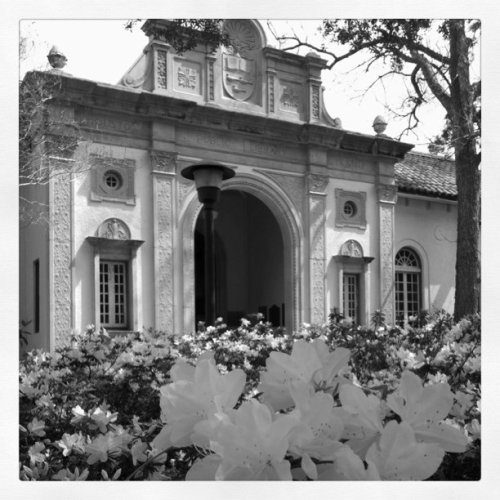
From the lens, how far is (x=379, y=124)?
301 cm

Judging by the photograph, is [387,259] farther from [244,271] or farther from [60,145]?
[60,145]

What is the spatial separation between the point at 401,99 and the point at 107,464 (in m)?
2.05

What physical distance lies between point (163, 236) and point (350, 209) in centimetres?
113

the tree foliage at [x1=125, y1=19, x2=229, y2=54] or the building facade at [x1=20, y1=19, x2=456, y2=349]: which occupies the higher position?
the tree foliage at [x1=125, y1=19, x2=229, y2=54]

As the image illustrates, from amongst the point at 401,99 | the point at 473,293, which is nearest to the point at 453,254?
the point at 473,293

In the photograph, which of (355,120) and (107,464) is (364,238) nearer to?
(355,120)

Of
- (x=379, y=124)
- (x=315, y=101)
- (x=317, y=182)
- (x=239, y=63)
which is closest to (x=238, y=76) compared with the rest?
(x=239, y=63)

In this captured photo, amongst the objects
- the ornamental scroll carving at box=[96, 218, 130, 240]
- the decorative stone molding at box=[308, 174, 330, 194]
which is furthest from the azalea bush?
the decorative stone molding at box=[308, 174, 330, 194]

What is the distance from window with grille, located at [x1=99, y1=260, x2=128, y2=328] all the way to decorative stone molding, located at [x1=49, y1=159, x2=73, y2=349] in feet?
0.64

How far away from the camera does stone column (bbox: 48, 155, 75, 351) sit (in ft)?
9.75

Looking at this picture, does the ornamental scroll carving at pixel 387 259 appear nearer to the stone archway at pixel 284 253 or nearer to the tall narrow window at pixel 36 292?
the stone archway at pixel 284 253

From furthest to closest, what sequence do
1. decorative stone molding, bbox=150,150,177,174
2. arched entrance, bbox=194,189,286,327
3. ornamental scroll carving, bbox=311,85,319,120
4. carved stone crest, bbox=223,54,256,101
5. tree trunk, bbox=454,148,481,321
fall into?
arched entrance, bbox=194,189,286,327 < decorative stone molding, bbox=150,150,177,174 < carved stone crest, bbox=223,54,256,101 < ornamental scroll carving, bbox=311,85,319,120 < tree trunk, bbox=454,148,481,321

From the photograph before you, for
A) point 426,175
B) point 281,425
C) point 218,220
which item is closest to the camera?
A: point 281,425

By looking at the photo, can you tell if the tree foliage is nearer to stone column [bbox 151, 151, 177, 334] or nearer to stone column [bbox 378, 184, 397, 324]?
stone column [bbox 151, 151, 177, 334]
